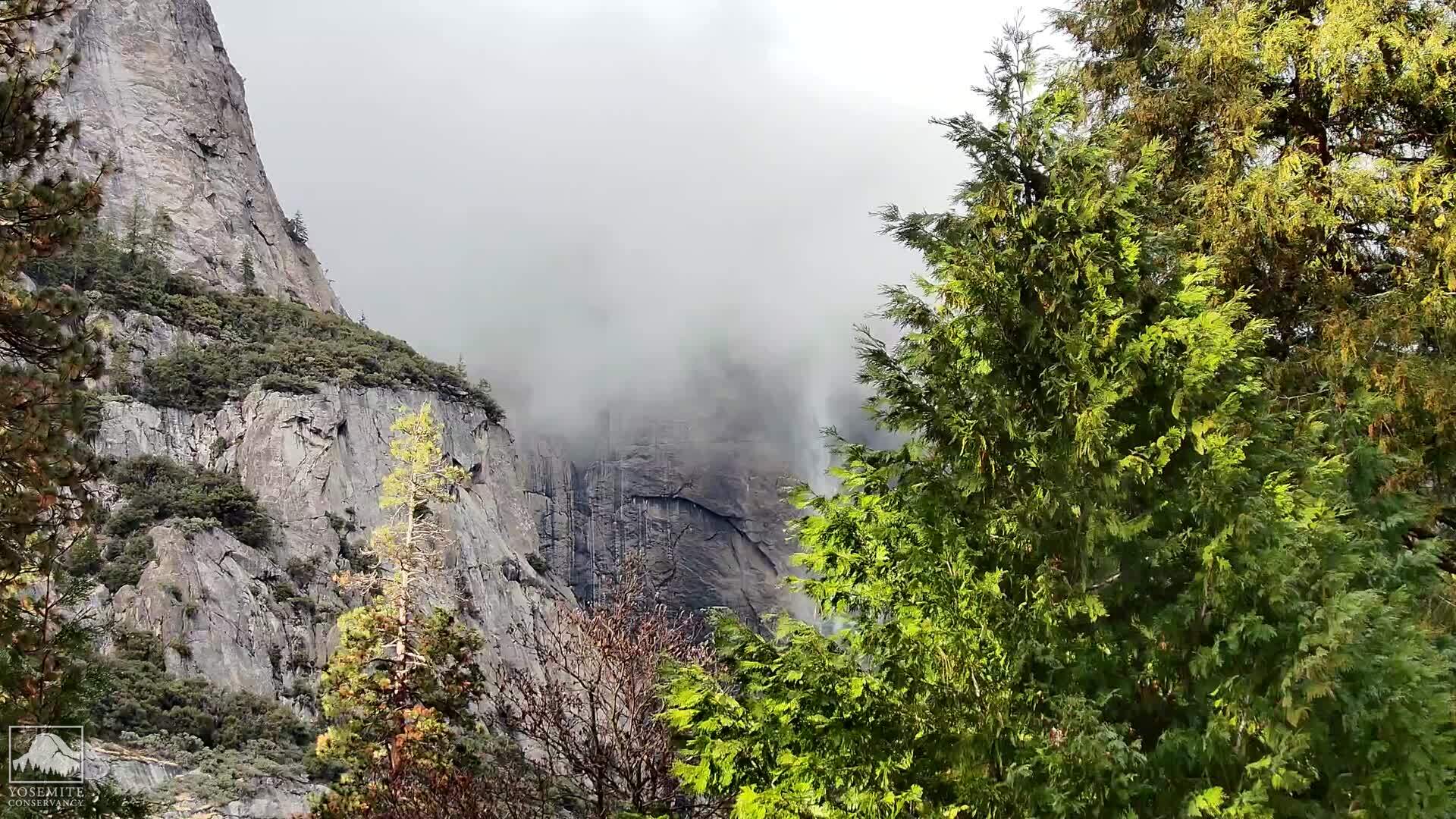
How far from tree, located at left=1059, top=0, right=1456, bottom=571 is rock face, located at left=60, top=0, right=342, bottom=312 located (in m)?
54.0

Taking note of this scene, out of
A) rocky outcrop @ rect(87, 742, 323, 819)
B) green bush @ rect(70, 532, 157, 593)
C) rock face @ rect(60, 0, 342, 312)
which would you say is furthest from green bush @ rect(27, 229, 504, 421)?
rocky outcrop @ rect(87, 742, 323, 819)

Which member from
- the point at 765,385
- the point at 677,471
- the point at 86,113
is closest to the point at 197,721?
the point at 86,113

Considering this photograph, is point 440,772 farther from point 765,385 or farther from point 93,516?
point 765,385

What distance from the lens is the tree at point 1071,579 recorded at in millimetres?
4750

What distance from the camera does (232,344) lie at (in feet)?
149

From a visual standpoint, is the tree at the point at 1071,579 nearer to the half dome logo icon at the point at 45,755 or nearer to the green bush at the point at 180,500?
the half dome logo icon at the point at 45,755

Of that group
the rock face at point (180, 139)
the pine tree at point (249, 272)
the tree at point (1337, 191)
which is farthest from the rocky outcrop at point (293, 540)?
the tree at point (1337, 191)

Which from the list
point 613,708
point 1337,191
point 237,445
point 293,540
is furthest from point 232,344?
point 1337,191

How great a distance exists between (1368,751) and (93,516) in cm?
912

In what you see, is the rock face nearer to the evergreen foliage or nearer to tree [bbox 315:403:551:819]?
tree [bbox 315:403:551:819]

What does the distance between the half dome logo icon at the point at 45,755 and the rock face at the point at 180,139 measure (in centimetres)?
4947

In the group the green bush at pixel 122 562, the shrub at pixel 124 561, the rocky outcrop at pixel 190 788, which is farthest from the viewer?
the shrub at pixel 124 561

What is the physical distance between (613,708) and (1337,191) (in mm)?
7710

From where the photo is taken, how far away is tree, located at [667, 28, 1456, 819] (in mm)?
4750
